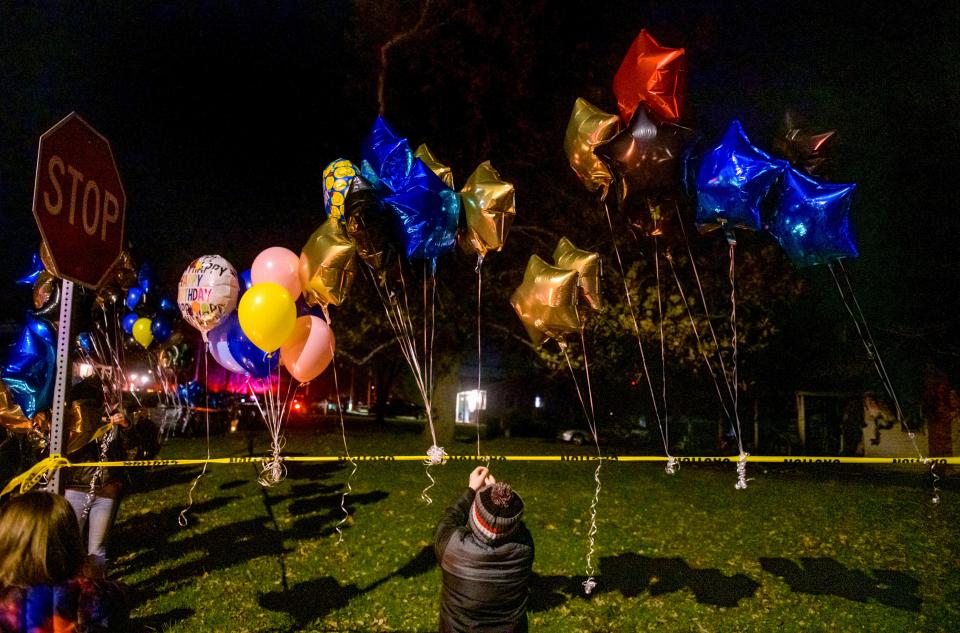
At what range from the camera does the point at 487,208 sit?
5047 millimetres

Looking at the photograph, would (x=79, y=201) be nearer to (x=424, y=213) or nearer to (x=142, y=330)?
(x=424, y=213)

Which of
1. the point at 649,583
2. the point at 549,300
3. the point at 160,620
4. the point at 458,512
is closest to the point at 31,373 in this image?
the point at 160,620

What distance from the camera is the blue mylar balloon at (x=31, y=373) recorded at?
5.23 meters

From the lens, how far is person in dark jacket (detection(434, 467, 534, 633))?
10.5ft

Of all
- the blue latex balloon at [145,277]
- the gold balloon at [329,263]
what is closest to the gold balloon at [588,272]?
the gold balloon at [329,263]

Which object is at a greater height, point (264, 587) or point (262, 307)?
point (262, 307)

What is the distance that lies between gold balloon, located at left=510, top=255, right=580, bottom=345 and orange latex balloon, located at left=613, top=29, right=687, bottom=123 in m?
1.29

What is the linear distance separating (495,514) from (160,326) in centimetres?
812

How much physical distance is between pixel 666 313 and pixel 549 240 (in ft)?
14.4

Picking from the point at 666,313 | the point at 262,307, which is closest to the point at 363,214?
the point at 262,307

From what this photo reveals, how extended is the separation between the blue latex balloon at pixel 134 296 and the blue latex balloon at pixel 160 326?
0.35 meters

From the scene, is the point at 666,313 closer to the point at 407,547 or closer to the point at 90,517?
the point at 407,547

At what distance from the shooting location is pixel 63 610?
7.09 ft

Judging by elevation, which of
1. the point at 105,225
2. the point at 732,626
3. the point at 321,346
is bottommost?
the point at 732,626
